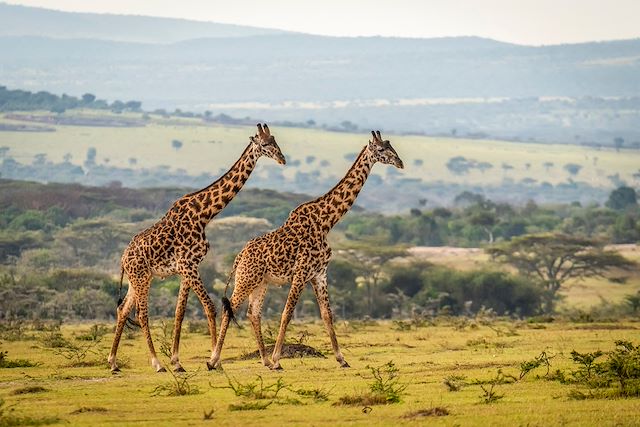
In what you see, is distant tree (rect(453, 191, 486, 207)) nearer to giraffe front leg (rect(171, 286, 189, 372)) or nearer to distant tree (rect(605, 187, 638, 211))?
distant tree (rect(605, 187, 638, 211))

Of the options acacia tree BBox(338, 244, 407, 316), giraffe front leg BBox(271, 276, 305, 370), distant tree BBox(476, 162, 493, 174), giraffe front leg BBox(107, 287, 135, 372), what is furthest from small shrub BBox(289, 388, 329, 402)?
distant tree BBox(476, 162, 493, 174)

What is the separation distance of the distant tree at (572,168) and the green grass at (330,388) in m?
131

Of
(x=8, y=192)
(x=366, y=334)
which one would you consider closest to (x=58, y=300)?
(x=366, y=334)

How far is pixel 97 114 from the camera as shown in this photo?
511ft

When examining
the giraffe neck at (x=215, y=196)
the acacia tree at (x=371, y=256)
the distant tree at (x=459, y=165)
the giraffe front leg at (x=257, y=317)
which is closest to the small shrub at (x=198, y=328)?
the giraffe front leg at (x=257, y=317)

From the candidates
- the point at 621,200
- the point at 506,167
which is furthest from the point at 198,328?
the point at 506,167

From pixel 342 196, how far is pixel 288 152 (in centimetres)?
12653

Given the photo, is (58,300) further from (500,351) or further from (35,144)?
(35,144)

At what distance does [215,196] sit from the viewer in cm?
1745

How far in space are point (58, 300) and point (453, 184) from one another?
10818 centimetres

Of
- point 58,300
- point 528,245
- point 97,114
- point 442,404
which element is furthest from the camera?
point 97,114

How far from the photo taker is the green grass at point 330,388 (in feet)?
42.9

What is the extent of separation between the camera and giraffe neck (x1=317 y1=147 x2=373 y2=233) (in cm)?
1772

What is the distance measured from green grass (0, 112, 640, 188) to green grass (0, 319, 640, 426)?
110m
